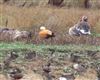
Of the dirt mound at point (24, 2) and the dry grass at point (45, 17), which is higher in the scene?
the dirt mound at point (24, 2)

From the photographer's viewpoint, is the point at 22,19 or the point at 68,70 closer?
the point at 68,70

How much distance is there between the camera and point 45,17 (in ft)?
56.3

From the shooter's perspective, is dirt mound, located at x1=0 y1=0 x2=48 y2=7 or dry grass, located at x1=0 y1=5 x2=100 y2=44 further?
dirt mound, located at x1=0 y1=0 x2=48 y2=7

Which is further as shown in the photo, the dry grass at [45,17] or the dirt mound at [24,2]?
the dirt mound at [24,2]

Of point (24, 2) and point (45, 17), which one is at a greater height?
point (24, 2)

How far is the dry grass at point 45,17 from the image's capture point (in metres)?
16.7

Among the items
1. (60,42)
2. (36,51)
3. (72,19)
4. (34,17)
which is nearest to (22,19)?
(34,17)

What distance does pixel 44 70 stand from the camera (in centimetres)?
1037

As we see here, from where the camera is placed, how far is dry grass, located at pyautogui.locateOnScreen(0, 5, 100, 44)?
16.7 m

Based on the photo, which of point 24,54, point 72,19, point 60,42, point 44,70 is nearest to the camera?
point 44,70

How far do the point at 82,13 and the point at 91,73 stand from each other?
665 centimetres

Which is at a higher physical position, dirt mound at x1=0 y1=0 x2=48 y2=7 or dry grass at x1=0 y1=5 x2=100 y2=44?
dirt mound at x1=0 y1=0 x2=48 y2=7

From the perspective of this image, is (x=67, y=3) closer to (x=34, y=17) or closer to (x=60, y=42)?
(x=34, y=17)

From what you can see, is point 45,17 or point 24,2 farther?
point 24,2
